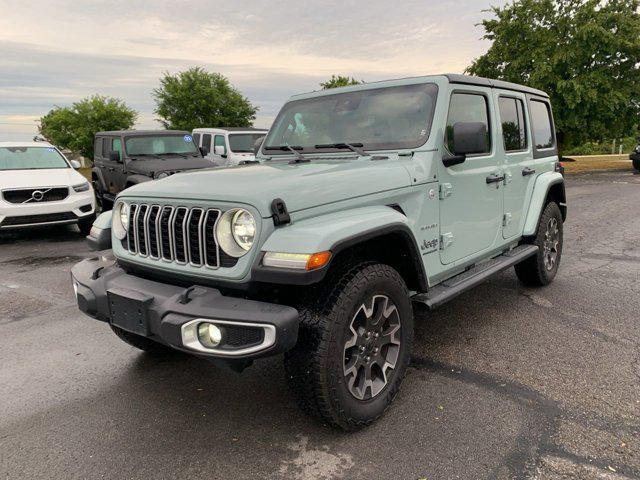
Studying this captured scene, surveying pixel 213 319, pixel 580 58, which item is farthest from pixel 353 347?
pixel 580 58

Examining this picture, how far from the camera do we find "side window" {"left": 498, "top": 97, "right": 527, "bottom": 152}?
4.31m

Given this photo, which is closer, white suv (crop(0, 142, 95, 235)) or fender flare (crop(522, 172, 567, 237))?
fender flare (crop(522, 172, 567, 237))

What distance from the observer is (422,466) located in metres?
2.43

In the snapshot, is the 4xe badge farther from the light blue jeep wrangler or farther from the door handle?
the door handle

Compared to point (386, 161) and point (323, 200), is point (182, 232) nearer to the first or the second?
point (323, 200)

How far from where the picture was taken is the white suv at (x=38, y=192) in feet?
25.5

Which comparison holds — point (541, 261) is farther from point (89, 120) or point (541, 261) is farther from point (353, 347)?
point (89, 120)

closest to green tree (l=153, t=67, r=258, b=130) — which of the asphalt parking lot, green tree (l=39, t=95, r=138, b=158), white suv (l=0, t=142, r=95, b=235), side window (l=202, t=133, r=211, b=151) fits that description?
green tree (l=39, t=95, r=138, b=158)

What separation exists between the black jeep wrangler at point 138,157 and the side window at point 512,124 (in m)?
6.41

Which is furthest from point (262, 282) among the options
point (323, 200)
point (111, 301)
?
point (111, 301)

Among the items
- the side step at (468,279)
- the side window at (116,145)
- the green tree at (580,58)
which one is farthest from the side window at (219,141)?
the green tree at (580,58)

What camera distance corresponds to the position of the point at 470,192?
3.68 m

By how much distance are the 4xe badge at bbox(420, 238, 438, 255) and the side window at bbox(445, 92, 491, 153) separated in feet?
2.13

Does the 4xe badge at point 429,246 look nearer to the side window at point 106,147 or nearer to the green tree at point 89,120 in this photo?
the side window at point 106,147
